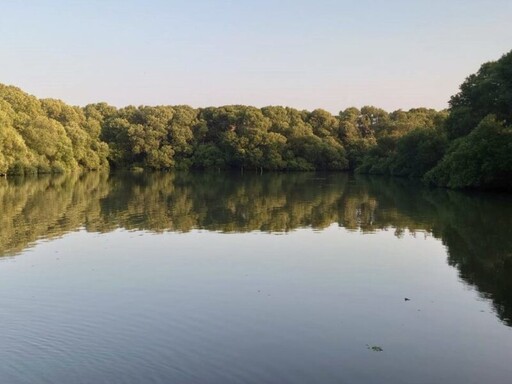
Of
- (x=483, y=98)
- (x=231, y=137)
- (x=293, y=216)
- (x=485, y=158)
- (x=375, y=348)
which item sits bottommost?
(x=293, y=216)

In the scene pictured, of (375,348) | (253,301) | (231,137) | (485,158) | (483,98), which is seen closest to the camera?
(375,348)

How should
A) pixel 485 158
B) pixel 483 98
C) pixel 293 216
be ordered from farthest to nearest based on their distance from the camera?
pixel 483 98
pixel 485 158
pixel 293 216

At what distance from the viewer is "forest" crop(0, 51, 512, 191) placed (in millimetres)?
68188

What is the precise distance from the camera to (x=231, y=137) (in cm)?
10875

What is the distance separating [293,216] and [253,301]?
732 inches

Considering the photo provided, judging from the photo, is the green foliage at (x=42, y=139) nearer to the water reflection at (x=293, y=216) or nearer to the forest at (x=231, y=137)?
the forest at (x=231, y=137)

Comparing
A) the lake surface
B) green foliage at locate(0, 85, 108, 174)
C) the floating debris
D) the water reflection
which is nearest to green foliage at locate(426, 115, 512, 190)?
the water reflection

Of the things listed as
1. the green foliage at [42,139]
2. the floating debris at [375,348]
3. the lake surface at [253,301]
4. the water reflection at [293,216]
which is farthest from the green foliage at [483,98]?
the green foliage at [42,139]

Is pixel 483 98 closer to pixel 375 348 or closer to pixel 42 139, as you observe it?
pixel 375 348

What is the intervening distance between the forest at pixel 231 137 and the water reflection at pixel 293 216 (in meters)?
17.7

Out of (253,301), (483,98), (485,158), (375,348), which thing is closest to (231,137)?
(483,98)

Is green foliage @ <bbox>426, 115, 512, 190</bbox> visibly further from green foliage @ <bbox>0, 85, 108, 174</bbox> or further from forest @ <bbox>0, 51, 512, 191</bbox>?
green foliage @ <bbox>0, 85, 108, 174</bbox>

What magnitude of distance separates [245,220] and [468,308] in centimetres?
1752

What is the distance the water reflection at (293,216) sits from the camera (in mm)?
19594
